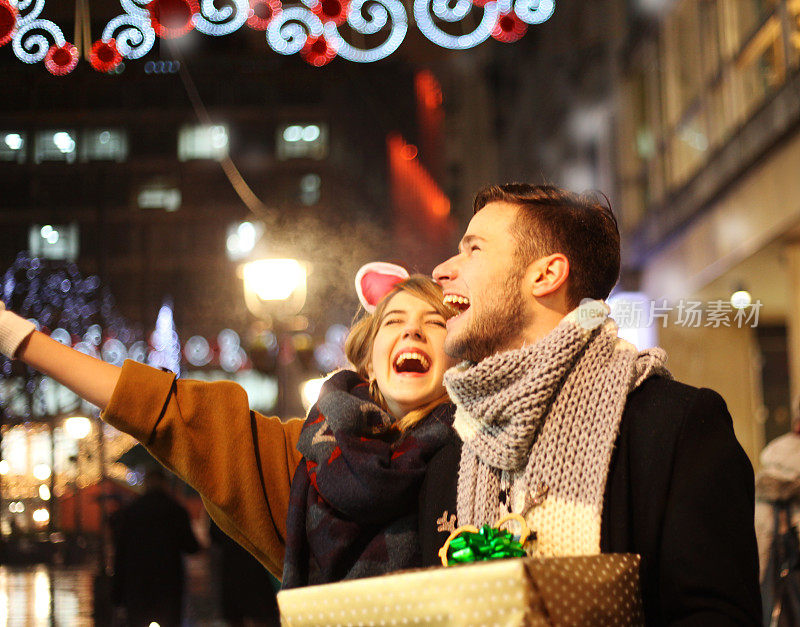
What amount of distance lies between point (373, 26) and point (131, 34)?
953 millimetres

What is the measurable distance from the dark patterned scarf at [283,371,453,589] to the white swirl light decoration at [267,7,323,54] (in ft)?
5.62

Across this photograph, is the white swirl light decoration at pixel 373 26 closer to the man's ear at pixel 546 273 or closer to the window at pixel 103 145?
the window at pixel 103 145

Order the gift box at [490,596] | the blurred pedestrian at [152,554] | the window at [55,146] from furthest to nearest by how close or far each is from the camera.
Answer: the blurred pedestrian at [152,554] < the window at [55,146] < the gift box at [490,596]

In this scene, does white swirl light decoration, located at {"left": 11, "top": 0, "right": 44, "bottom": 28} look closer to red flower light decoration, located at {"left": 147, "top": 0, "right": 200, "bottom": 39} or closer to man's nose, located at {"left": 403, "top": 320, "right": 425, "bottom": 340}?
red flower light decoration, located at {"left": 147, "top": 0, "right": 200, "bottom": 39}

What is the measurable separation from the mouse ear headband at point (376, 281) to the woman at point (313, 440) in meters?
0.20

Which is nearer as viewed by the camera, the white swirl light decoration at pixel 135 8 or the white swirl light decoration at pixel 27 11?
the white swirl light decoration at pixel 27 11

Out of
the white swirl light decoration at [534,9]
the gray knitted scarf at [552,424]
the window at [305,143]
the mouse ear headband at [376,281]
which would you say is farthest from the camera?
the window at [305,143]

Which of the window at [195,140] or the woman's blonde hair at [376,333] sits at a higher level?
the window at [195,140]

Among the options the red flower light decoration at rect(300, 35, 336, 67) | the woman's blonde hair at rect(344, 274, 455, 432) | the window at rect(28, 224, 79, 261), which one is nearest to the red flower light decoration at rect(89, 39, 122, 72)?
the red flower light decoration at rect(300, 35, 336, 67)

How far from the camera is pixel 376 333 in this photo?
3.16 m

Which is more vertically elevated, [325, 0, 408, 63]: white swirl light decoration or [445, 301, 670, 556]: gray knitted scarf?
[325, 0, 408, 63]: white swirl light decoration

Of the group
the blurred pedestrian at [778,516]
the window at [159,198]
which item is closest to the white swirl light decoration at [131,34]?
the window at [159,198]

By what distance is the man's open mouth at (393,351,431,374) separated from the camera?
296 cm

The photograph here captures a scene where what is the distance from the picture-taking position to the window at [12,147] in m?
4.22
